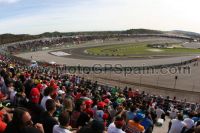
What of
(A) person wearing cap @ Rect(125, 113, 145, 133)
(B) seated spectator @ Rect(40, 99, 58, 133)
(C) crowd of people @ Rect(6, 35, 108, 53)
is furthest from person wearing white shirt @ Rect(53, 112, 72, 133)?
(C) crowd of people @ Rect(6, 35, 108, 53)

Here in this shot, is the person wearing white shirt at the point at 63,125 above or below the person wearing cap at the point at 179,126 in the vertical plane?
above

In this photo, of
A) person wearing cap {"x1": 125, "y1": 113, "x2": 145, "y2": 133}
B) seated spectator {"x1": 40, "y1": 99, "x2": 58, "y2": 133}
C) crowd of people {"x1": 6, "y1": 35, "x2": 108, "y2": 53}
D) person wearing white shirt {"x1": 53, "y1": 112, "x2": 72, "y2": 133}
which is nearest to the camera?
person wearing white shirt {"x1": 53, "y1": 112, "x2": 72, "y2": 133}

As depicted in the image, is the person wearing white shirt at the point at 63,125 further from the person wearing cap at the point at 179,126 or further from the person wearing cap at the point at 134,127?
the person wearing cap at the point at 179,126

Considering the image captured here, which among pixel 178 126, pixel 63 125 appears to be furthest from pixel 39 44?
pixel 63 125

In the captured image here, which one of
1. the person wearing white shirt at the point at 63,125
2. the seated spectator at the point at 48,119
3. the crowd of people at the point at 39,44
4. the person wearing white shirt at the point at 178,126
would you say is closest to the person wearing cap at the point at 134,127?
the person wearing white shirt at the point at 178,126

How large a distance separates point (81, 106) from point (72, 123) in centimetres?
47

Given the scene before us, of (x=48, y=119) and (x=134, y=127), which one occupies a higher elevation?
(x=48, y=119)

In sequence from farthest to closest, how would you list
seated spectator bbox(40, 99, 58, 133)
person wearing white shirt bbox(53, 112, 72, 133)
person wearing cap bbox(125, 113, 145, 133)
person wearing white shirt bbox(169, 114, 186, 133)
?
person wearing white shirt bbox(169, 114, 186, 133)
person wearing cap bbox(125, 113, 145, 133)
seated spectator bbox(40, 99, 58, 133)
person wearing white shirt bbox(53, 112, 72, 133)

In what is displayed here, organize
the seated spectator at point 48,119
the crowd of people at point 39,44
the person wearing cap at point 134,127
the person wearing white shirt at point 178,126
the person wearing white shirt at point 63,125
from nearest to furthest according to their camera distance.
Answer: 1. the person wearing white shirt at point 63,125
2. the seated spectator at point 48,119
3. the person wearing cap at point 134,127
4. the person wearing white shirt at point 178,126
5. the crowd of people at point 39,44

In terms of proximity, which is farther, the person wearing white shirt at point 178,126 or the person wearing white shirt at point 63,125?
the person wearing white shirt at point 178,126

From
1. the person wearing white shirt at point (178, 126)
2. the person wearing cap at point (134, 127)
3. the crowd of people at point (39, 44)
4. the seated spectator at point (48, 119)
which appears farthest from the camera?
the crowd of people at point (39, 44)

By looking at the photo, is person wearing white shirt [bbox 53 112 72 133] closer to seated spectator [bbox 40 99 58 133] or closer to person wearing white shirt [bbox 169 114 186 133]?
seated spectator [bbox 40 99 58 133]

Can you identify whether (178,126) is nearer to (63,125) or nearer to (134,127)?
(134,127)

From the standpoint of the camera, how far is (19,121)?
230 inches
